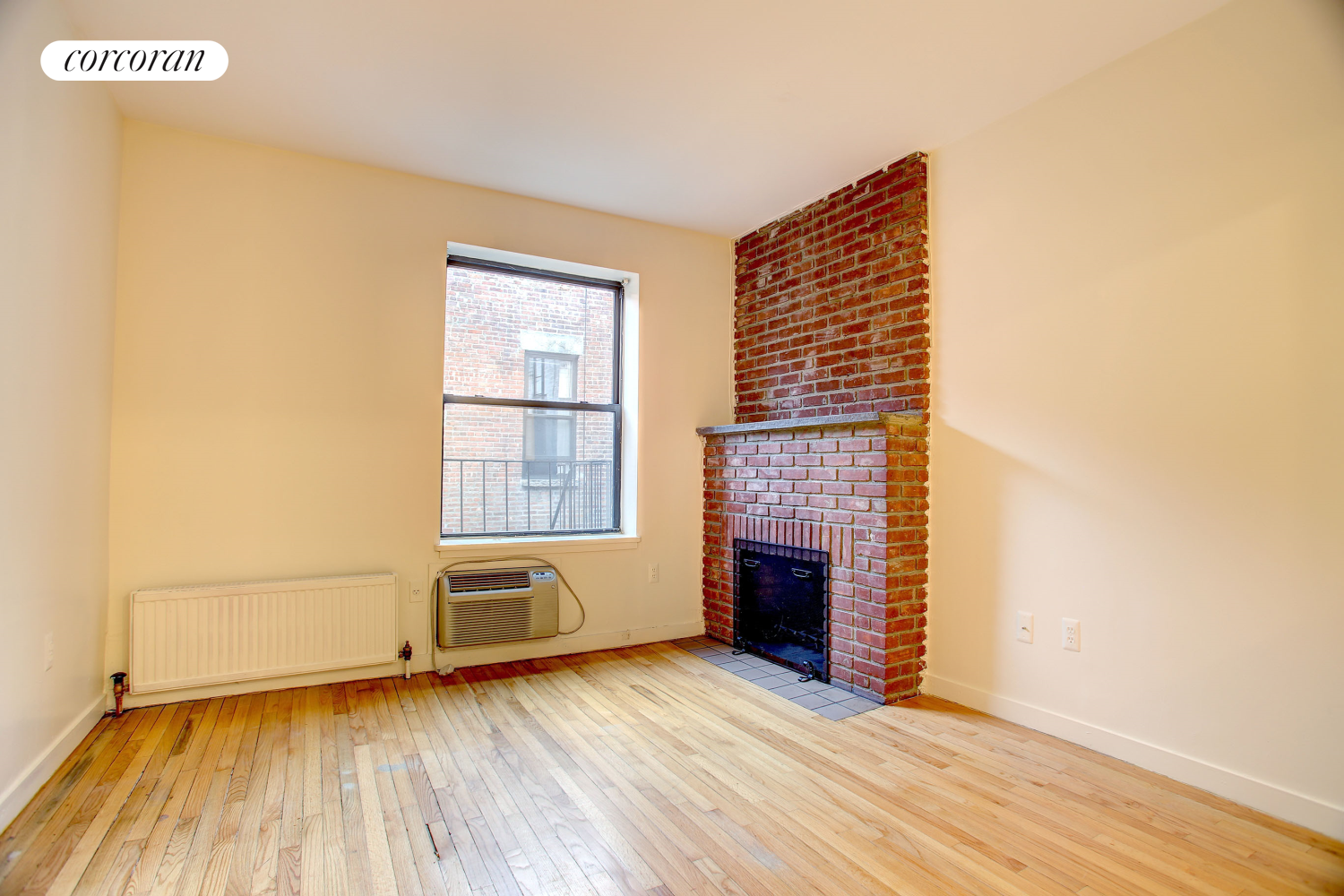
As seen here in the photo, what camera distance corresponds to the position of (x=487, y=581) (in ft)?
11.1

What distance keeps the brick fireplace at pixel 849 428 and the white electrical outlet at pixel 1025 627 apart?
0.44m

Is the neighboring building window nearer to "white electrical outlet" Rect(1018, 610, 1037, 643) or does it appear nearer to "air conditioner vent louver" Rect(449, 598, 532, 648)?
"air conditioner vent louver" Rect(449, 598, 532, 648)

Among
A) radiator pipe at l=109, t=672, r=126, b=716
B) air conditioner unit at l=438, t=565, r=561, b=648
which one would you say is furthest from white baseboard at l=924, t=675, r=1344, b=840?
radiator pipe at l=109, t=672, r=126, b=716

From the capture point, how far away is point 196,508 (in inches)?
112

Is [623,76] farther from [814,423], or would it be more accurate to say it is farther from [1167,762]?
[1167,762]

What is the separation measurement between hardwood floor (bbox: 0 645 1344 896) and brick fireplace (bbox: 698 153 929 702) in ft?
1.57

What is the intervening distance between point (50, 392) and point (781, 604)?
3146 mm

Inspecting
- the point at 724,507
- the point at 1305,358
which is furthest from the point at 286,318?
the point at 1305,358

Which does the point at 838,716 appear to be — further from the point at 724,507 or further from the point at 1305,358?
the point at 1305,358

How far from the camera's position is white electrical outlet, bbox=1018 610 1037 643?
104 inches

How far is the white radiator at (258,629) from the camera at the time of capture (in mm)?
2699

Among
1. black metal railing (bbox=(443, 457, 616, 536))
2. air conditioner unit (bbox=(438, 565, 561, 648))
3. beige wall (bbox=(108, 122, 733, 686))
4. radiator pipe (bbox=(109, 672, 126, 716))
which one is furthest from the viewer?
black metal railing (bbox=(443, 457, 616, 536))

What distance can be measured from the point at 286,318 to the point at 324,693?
5.61ft

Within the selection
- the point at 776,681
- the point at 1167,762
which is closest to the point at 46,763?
the point at 776,681
